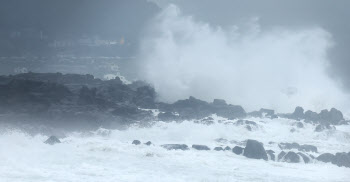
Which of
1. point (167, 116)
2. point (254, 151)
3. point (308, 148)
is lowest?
point (254, 151)

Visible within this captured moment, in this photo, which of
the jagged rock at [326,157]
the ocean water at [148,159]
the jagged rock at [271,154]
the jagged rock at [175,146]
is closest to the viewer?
the ocean water at [148,159]

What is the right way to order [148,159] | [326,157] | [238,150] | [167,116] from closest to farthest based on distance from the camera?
1. [148,159]
2. [326,157]
3. [238,150]
4. [167,116]

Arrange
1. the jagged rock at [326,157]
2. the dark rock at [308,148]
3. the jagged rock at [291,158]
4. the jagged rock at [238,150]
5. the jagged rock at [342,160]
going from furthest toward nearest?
the dark rock at [308,148] < the jagged rock at [238,150] < the jagged rock at [326,157] < the jagged rock at [291,158] < the jagged rock at [342,160]

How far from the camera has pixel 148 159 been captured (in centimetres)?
1897

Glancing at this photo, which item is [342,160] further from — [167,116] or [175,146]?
[167,116]

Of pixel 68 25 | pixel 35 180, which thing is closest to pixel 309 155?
pixel 35 180

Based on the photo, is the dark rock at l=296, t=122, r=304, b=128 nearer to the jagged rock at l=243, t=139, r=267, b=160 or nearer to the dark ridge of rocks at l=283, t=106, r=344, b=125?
the dark ridge of rocks at l=283, t=106, r=344, b=125

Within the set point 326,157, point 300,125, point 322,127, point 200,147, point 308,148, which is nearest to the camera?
point 326,157

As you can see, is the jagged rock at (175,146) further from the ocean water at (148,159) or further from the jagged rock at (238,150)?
the jagged rock at (238,150)

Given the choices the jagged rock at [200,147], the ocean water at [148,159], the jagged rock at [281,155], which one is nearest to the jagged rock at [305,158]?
the ocean water at [148,159]

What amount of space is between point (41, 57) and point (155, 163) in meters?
32.4

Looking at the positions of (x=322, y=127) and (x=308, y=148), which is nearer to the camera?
(x=308, y=148)

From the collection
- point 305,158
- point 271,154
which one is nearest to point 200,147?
point 271,154

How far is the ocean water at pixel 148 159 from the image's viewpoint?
15930 mm
